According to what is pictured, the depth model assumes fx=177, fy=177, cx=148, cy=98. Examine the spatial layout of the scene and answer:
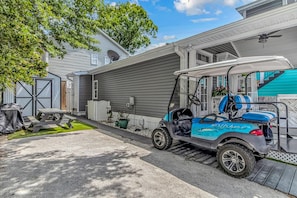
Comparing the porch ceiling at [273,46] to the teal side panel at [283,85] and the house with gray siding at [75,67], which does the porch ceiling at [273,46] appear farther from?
the house with gray siding at [75,67]

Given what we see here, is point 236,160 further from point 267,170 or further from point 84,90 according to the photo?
point 84,90

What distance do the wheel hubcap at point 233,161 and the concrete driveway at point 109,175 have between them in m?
0.19

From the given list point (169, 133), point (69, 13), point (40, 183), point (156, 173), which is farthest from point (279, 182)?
point (69, 13)

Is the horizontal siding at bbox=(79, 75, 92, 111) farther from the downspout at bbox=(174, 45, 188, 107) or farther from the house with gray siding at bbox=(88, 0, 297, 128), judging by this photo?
the downspout at bbox=(174, 45, 188, 107)

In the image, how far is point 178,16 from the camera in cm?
1227

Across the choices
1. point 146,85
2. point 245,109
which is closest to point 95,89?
point 146,85

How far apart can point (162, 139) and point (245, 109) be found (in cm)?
214

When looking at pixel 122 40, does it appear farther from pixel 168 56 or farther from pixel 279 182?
pixel 279 182

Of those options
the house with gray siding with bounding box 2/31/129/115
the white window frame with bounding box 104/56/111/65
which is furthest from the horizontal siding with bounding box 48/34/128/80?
the white window frame with bounding box 104/56/111/65

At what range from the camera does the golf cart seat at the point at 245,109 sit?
3236 millimetres

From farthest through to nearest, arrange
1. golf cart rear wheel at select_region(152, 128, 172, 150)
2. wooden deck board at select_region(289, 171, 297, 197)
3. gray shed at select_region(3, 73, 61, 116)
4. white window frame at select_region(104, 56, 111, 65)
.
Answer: white window frame at select_region(104, 56, 111, 65)
gray shed at select_region(3, 73, 61, 116)
golf cart rear wheel at select_region(152, 128, 172, 150)
wooden deck board at select_region(289, 171, 297, 197)

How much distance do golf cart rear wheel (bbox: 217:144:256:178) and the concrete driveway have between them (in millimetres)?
138

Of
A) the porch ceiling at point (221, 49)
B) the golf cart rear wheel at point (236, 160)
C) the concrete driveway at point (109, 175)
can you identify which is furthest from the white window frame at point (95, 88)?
the golf cart rear wheel at point (236, 160)

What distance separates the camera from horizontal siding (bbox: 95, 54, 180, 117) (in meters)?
6.32
